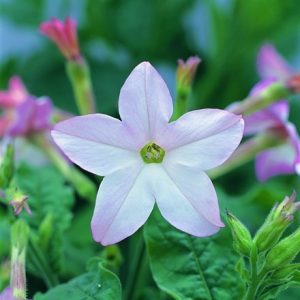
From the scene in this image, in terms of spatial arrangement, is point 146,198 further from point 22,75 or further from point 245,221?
point 22,75

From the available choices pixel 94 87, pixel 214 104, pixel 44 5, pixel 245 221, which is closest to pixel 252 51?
pixel 214 104

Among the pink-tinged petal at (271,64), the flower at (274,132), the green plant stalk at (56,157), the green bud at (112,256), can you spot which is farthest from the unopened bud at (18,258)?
the pink-tinged petal at (271,64)

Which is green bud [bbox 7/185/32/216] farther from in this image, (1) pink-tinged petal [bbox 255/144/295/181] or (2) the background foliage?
(2) the background foliage

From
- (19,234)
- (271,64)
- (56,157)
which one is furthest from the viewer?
(271,64)

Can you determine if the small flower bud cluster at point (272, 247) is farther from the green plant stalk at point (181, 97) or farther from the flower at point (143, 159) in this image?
the green plant stalk at point (181, 97)

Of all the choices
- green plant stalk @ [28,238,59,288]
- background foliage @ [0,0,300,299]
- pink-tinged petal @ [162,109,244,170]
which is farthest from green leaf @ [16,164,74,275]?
background foliage @ [0,0,300,299]

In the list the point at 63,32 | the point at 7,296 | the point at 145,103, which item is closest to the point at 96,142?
the point at 145,103

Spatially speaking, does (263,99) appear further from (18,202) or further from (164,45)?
(164,45)
